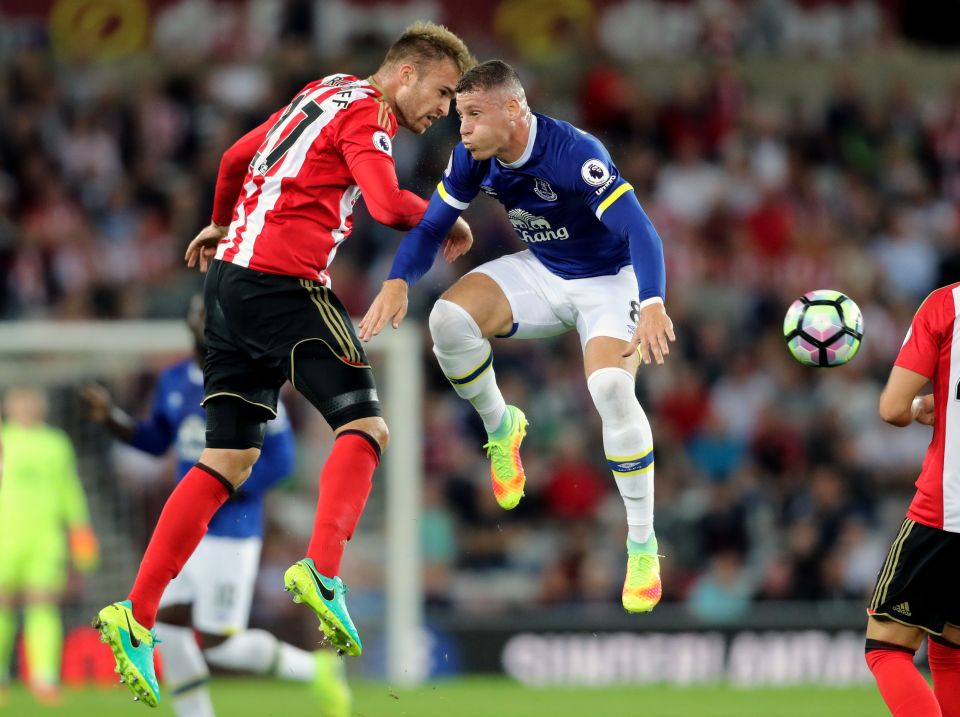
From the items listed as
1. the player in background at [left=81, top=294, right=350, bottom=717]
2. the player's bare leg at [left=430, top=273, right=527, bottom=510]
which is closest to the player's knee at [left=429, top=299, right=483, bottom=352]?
the player's bare leg at [left=430, top=273, right=527, bottom=510]

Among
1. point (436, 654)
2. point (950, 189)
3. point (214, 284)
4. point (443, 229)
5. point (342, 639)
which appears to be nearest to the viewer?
point (342, 639)

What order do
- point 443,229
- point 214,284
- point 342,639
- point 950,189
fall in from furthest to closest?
point 950,189 < point 443,229 < point 214,284 < point 342,639

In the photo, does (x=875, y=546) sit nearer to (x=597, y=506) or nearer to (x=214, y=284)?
(x=597, y=506)

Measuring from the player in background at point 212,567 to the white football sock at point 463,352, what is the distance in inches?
76.4

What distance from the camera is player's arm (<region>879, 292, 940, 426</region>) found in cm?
592

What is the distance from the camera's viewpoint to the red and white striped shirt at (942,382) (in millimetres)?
5969

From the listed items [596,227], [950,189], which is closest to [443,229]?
[596,227]

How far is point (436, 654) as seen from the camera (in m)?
12.6

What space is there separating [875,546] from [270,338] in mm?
9100

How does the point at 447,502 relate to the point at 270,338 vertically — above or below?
below

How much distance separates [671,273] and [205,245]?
8.83m

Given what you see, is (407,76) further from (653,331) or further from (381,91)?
(653,331)

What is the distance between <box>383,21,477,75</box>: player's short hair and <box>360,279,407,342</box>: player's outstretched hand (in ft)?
3.01

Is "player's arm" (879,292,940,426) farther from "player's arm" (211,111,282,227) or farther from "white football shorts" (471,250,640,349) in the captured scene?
"player's arm" (211,111,282,227)
